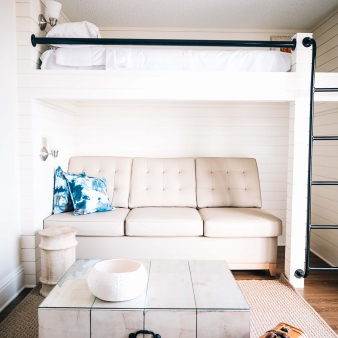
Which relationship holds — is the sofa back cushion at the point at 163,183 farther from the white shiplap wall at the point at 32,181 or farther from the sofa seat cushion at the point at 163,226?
the white shiplap wall at the point at 32,181

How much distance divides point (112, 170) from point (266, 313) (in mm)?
2048

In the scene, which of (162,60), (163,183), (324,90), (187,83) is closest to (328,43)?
(324,90)

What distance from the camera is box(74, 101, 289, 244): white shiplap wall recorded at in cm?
390

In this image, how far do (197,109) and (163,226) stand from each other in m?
1.62

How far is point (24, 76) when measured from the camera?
2.74 meters

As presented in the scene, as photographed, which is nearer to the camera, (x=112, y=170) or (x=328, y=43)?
(x=328, y=43)

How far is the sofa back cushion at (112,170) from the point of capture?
11.4 feet

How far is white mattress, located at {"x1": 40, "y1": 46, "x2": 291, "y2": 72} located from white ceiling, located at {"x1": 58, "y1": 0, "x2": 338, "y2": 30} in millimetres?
743

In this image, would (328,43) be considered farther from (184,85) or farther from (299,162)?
(184,85)

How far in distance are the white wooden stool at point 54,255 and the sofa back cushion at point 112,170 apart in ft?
3.11

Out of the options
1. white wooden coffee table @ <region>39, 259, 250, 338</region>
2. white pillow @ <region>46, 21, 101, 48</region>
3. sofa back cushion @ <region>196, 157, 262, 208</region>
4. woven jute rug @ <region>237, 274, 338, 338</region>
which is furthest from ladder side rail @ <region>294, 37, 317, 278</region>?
white pillow @ <region>46, 21, 101, 48</region>

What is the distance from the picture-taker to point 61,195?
10.3 feet

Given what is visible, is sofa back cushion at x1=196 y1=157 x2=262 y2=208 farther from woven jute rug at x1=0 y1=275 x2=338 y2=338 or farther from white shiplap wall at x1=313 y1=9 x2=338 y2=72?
white shiplap wall at x1=313 y1=9 x2=338 y2=72

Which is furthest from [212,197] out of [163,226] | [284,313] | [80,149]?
[80,149]
